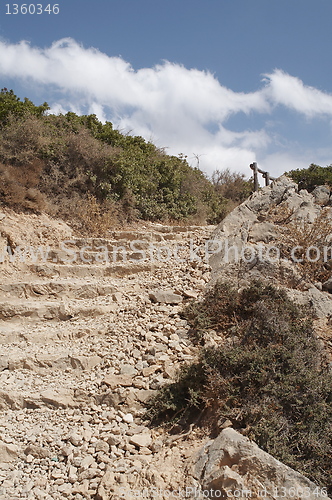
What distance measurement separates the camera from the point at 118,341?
5.02 meters

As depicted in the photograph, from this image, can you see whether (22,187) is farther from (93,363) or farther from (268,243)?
(268,243)

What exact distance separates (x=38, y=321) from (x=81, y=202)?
3.88 m

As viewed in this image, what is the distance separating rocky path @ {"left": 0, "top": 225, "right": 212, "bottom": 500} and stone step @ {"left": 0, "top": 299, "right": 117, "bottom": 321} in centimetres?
2

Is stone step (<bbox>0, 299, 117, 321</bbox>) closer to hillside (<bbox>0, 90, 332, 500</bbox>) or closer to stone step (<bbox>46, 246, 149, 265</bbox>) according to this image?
hillside (<bbox>0, 90, 332, 500</bbox>)

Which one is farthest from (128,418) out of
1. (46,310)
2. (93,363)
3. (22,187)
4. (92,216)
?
(22,187)

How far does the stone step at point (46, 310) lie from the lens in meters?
5.91

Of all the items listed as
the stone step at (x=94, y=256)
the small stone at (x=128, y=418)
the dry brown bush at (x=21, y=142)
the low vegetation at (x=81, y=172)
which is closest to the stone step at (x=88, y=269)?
the stone step at (x=94, y=256)

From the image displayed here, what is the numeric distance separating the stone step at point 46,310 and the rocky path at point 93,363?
0.02m

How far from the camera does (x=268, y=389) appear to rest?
333 cm

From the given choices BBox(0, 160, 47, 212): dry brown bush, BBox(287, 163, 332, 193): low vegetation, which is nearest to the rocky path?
BBox(0, 160, 47, 212): dry brown bush

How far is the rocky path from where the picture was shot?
322cm

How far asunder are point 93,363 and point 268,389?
2.30 meters

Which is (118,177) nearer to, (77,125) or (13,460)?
(77,125)

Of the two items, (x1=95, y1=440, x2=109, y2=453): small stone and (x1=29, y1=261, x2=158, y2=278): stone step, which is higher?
(x1=29, y1=261, x2=158, y2=278): stone step
